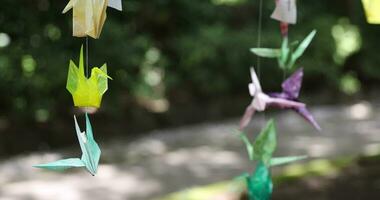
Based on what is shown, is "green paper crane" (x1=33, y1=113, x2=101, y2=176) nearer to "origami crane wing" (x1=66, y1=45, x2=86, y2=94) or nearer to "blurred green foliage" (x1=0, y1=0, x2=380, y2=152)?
"origami crane wing" (x1=66, y1=45, x2=86, y2=94)

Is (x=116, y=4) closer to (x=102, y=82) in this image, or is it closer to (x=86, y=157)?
(x=102, y=82)

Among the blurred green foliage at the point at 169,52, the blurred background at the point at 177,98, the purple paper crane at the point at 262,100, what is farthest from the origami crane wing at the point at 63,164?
the blurred green foliage at the point at 169,52

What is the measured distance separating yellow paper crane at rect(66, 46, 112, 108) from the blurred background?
2.16 metres

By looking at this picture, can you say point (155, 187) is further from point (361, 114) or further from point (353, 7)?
point (353, 7)

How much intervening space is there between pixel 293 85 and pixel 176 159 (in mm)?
3945

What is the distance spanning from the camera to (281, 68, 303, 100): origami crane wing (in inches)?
74.3

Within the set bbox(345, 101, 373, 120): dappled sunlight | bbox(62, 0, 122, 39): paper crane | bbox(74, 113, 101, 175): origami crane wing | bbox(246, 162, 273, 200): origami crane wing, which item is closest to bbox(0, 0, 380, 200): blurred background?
bbox(345, 101, 373, 120): dappled sunlight

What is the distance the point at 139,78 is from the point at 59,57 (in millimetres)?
1055

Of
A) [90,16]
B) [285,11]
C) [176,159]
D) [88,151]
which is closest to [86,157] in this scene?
[88,151]

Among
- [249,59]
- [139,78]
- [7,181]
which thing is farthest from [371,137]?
[7,181]

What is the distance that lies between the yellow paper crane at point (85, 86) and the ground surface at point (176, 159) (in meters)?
2.38

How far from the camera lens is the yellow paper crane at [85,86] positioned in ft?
4.78

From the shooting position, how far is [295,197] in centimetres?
369

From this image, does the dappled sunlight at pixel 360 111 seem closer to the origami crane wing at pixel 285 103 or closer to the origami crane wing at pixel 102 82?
the origami crane wing at pixel 285 103
